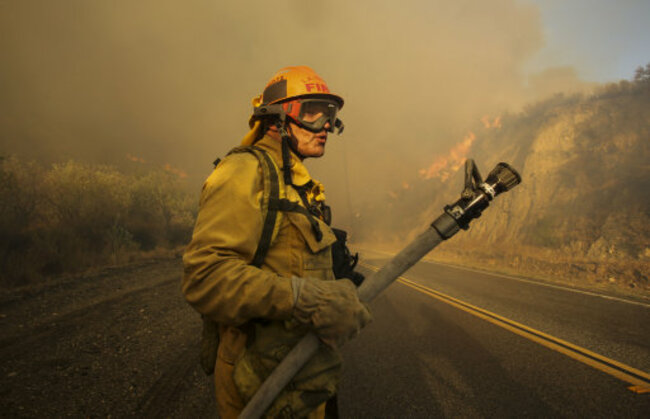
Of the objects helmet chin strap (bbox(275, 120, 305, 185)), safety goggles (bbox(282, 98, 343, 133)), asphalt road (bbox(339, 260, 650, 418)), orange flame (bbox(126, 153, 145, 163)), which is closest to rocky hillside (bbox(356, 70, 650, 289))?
asphalt road (bbox(339, 260, 650, 418))

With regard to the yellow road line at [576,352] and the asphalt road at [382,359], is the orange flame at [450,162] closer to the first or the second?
the asphalt road at [382,359]

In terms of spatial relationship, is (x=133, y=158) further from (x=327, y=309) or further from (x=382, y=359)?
(x=327, y=309)

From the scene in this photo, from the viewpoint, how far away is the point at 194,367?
3400 mm

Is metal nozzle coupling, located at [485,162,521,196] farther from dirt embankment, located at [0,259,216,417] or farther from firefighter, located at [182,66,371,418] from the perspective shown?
dirt embankment, located at [0,259,216,417]

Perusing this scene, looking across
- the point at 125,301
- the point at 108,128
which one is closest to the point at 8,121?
the point at 108,128

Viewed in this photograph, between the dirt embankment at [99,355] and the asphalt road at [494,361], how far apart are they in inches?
76.0

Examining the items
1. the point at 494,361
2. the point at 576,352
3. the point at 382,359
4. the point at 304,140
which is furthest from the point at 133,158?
the point at 576,352

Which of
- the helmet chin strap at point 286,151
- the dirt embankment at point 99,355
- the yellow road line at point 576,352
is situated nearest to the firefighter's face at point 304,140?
the helmet chin strap at point 286,151

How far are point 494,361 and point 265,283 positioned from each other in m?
3.79

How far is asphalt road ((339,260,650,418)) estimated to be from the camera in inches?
102

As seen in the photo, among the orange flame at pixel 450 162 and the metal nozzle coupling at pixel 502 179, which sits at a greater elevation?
the orange flame at pixel 450 162

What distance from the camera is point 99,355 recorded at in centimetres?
365

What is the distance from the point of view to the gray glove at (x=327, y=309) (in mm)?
1060

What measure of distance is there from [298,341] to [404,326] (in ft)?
13.7
